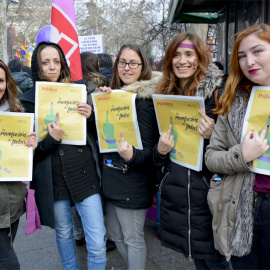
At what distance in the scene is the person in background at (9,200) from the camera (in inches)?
82.2

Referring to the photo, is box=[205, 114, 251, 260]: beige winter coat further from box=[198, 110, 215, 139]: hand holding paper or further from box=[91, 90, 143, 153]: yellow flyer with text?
box=[91, 90, 143, 153]: yellow flyer with text

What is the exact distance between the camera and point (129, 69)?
2473 millimetres

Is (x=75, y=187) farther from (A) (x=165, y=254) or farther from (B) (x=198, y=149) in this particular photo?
(A) (x=165, y=254)

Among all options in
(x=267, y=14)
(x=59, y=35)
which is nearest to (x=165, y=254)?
(x=59, y=35)

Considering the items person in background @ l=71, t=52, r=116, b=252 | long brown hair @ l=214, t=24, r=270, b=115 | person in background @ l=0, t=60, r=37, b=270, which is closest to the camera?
long brown hair @ l=214, t=24, r=270, b=115

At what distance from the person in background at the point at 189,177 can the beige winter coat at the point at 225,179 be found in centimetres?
14

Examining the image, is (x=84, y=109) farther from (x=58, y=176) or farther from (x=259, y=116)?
(x=259, y=116)

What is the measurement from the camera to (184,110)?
2062 millimetres

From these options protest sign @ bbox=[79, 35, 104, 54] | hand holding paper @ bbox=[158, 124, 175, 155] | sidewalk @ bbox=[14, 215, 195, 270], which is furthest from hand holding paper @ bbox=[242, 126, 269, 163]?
protest sign @ bbox=[79, 35, 104, 54]

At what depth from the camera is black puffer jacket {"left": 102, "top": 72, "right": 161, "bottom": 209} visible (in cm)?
233

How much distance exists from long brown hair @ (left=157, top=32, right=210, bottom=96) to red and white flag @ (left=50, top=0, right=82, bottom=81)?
1517mm

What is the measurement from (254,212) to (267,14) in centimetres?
397

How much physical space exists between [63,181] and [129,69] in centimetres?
105

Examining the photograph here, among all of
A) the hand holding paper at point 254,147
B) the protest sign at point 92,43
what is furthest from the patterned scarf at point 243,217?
the protest sign at point 92,43
